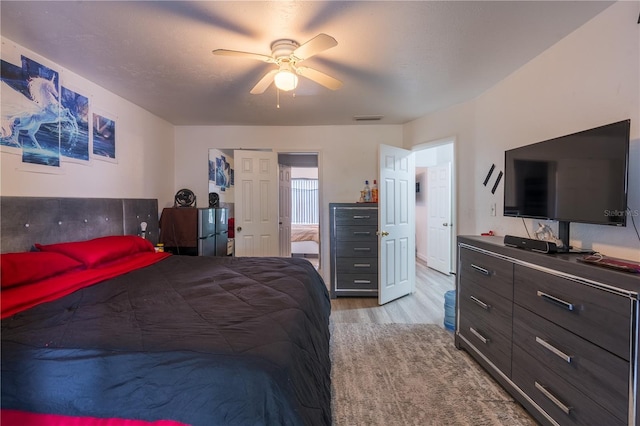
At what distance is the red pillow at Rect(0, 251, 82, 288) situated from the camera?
60.9 inches

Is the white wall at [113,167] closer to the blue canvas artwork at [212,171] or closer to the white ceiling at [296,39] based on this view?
the white ceiling at [296,39]

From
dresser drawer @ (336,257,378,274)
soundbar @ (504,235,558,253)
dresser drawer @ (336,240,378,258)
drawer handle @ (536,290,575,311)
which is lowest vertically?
dresser drawer @ (336,257,378,274)

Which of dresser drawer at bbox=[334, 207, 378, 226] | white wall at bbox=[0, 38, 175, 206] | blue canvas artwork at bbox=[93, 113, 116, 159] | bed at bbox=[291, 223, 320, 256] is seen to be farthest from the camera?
bed at bbox=[291, 223, 320, 256]

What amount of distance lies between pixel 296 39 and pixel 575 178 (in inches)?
77.1

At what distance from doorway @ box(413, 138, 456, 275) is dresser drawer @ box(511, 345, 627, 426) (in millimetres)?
3189

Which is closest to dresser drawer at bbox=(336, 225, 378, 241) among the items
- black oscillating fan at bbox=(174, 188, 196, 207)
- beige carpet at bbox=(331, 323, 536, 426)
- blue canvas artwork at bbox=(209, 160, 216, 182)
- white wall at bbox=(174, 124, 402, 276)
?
white wall at bbox=(174, 124, 402, 276)

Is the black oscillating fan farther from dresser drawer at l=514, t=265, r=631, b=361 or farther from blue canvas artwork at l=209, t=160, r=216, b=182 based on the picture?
dresser drawer at l=514, t=265, r=631, b=361

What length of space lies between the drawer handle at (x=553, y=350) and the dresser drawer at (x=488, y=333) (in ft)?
0.82

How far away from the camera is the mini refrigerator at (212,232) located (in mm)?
3545

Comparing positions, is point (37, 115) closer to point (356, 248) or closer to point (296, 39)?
point (296, 39)

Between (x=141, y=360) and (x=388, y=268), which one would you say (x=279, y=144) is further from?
(x=141, y=360)

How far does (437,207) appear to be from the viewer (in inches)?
214

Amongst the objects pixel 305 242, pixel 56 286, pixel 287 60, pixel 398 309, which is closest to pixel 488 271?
pixel 398 309

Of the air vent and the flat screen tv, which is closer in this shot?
the flat screen tv
